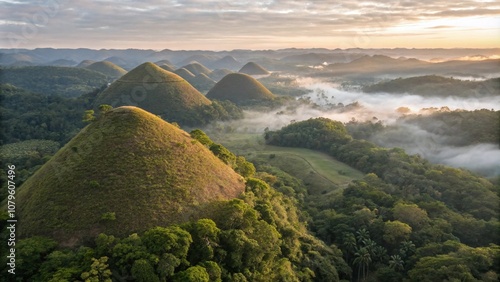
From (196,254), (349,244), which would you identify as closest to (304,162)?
(349,244)

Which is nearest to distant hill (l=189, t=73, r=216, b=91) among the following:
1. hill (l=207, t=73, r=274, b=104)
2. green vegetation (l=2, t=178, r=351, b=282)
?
hill (l=207, t=73, r=274, b=104)

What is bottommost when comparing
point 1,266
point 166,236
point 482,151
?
point 482,151

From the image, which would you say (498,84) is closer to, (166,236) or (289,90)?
(289,90)

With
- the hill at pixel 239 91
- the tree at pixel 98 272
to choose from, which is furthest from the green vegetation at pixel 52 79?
the tree at pixel 98 272

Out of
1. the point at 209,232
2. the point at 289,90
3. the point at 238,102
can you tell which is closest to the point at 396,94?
the point at 289,90

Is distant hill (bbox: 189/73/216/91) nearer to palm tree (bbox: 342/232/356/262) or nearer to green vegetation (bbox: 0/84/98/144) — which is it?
green vegetation (bbox: 0/84/98/144)

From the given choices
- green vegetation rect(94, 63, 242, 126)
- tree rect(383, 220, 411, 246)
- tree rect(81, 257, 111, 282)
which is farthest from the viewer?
green vegetation rect(94, 63, 242, 126)

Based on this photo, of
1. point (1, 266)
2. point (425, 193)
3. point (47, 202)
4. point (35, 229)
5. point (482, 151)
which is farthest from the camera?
point (482, 151)
